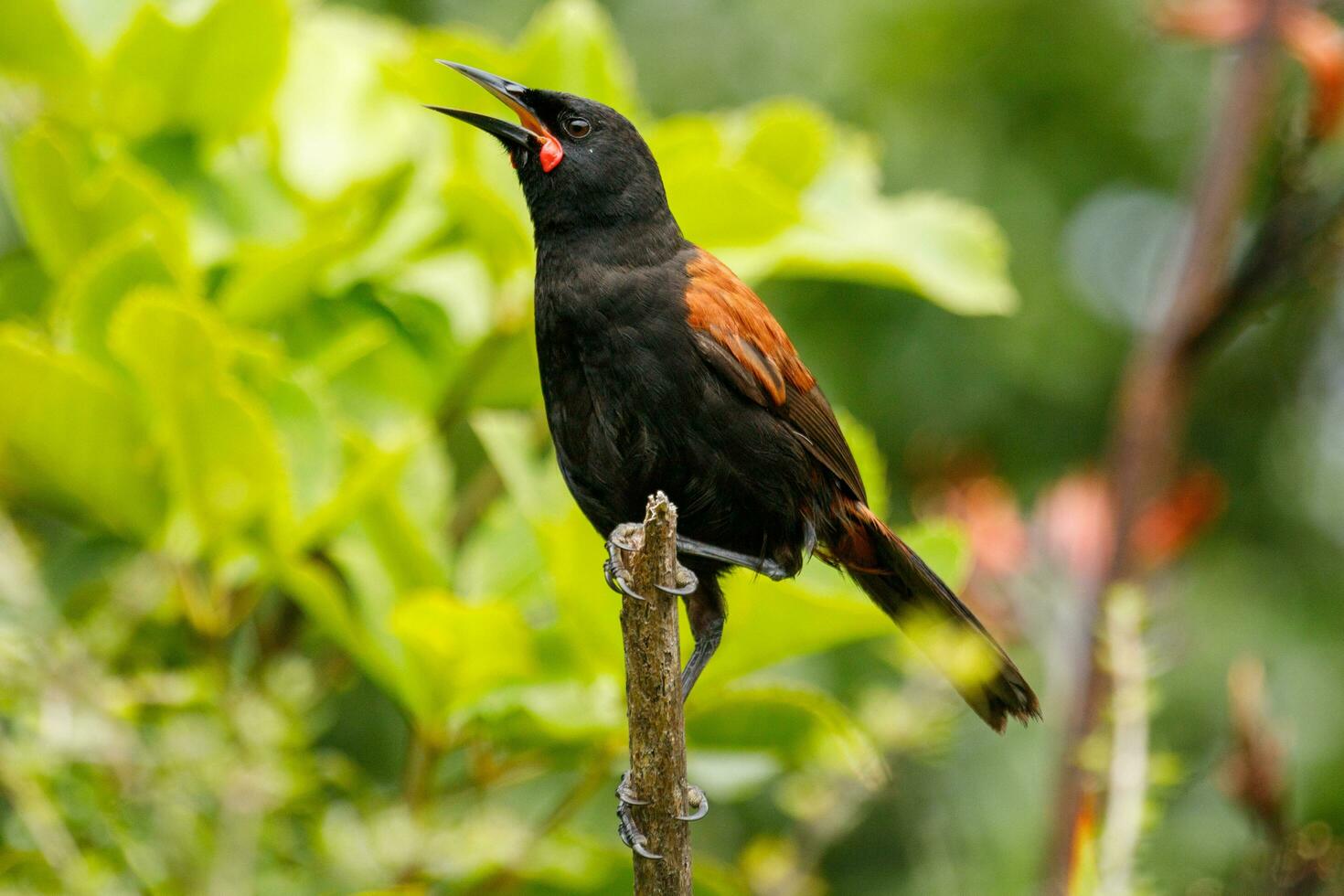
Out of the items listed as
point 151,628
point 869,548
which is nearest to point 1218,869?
Answer: point 869,548

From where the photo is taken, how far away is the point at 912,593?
302 centimetres

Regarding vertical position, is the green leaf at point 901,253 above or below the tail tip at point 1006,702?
above

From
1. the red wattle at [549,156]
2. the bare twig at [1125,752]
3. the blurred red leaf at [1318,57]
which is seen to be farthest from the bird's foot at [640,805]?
the blurred red leaf at [1318,57]


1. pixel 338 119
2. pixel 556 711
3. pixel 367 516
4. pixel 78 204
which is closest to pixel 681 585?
pixel 556 711

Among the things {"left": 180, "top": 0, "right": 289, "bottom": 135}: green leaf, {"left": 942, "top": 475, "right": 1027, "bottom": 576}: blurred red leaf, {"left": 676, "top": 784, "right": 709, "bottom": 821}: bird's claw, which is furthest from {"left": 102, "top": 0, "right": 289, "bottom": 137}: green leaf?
{"left": 942, "top": 475, "right": 1027, "bottom": 576}: blurred red leaf

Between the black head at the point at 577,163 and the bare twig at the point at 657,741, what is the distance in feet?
3.47

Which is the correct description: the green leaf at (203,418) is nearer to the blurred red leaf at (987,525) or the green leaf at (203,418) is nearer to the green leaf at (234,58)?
the green leaf at (234,58)

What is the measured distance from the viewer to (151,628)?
8.73 feet

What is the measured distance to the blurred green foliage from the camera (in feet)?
7.07

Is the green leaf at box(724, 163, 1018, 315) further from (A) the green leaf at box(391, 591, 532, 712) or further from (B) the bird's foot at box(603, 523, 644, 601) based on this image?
(A) the green leaf at box(391, 591, 532, 712)

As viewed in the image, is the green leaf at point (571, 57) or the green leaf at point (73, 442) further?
the green leaf at point (571, 57)

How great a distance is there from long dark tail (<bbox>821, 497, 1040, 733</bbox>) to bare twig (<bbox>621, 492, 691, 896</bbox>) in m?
0.76

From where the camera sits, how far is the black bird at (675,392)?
258 cm

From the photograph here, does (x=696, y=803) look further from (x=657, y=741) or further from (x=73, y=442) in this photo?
(x=73, y=442)
